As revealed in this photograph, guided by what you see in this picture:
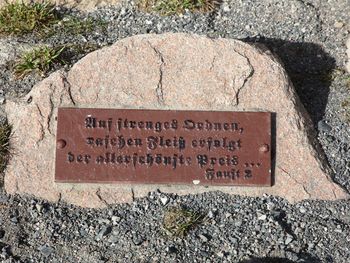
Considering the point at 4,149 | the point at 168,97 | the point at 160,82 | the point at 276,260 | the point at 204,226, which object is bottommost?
the point at 276,260

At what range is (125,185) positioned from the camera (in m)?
5.30

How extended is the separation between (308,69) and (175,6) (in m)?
1.39

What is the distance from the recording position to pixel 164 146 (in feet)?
17.4

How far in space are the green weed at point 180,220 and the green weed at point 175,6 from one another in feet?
6.92

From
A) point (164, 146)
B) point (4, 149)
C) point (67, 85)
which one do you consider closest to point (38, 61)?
point (67, 85)

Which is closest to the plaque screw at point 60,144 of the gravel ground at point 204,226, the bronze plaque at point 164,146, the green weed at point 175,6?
the bronze plaque at point 164,146

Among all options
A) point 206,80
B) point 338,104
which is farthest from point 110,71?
point 338,104

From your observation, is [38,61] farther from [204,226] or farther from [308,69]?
[308,69]

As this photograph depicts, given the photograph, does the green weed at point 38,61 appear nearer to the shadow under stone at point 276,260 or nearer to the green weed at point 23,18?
the green weed at point 23,18

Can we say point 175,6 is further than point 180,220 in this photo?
Yes

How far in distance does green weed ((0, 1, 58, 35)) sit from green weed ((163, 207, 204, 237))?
2.25 m

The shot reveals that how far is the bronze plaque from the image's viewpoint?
17.3 feet

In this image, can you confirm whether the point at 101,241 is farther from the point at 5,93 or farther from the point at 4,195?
the point at 5,93

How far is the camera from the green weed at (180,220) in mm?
5105
